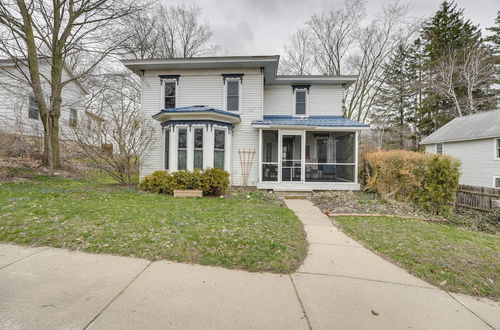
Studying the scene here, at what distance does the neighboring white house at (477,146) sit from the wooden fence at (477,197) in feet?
13.6

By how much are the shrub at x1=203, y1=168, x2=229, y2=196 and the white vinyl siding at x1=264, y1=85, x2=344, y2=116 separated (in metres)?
5.81

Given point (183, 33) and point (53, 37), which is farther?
point (183, 33)

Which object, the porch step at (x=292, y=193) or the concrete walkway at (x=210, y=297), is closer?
the concrete walkway at (x=210, y=297)

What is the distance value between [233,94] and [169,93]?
3.45m

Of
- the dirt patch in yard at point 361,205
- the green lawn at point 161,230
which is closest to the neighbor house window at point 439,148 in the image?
the dirt patch in yard at point 361,205

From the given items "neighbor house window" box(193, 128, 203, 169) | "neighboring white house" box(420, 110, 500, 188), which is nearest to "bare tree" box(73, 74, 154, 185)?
"neighbor house window" box(193, 128, 203, 169)

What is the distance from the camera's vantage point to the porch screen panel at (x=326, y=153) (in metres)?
11.9

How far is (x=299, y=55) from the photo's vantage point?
21.6 m

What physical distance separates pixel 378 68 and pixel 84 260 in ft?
81.3

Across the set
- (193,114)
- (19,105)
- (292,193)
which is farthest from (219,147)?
(19,105)

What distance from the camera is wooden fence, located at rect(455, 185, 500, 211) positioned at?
30.1 feet

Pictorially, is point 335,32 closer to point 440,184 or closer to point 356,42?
point 356,42

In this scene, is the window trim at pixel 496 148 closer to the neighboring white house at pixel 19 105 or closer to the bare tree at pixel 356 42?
the bare tree at pixel 356 42

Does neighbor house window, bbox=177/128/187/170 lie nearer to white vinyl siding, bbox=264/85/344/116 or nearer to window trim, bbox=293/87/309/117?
white vinyl siding, bbox=264/85/344/116
